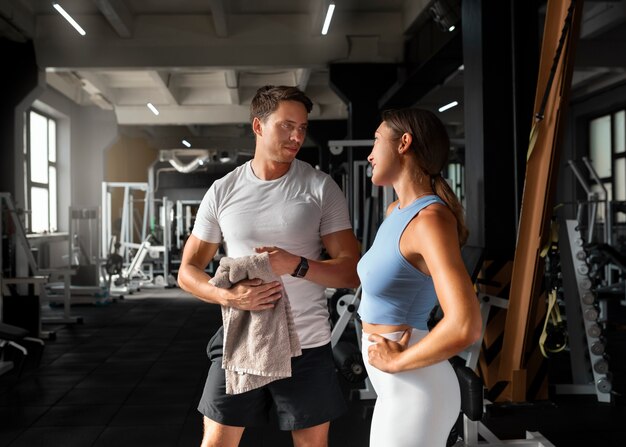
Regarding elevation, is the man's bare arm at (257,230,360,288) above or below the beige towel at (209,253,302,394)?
above

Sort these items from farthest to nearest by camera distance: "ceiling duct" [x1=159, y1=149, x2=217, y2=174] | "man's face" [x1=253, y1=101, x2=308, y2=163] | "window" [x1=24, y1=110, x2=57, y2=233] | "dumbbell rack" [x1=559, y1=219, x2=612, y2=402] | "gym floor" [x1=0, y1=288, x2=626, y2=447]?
"ceiling duct" [x1=159, y1=149, x2=217, y2=174], "window" [x1=24, y1=110, x2=57, y2=233], "dumbbell rack" [x1=559, y1=219, x2=612, y2=402], "gym floor" [x1=0, y1=288, x2=626, y2=447], "man's face" [x1=253, y1=101, x2=308, y2=163]

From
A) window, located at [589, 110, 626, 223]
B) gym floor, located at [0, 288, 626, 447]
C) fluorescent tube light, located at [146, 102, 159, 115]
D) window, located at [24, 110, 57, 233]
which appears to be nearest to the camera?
gym floor, located at [0, 288, 626, 447]

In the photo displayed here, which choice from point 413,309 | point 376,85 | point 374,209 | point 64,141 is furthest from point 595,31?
point 64,141

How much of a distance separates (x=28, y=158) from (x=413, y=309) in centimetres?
1035

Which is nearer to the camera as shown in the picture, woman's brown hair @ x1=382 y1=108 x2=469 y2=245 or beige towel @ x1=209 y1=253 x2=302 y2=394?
woman's brown hair @ x1=382 y1=108 x2=469 y2=245

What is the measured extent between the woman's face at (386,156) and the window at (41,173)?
10.1 m

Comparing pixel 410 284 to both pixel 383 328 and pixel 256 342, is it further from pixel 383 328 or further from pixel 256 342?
pixel 256 342

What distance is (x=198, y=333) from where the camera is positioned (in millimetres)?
6629

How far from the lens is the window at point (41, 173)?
421 inches

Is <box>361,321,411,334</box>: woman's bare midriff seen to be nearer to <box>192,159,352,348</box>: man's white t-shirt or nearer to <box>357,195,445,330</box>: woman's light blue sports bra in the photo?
<box>357,195,445,330</box>: woman's light blue sports bra

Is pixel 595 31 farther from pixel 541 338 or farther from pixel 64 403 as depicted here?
pixel 64 403

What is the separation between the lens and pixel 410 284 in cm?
129

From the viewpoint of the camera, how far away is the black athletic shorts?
5.63 feet

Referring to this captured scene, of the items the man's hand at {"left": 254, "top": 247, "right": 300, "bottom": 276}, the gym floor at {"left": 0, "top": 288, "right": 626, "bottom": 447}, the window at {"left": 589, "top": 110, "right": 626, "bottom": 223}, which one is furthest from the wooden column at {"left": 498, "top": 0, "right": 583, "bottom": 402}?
the window at {"left": 589, "top": 110, "right": 626, "bottom": 223}
